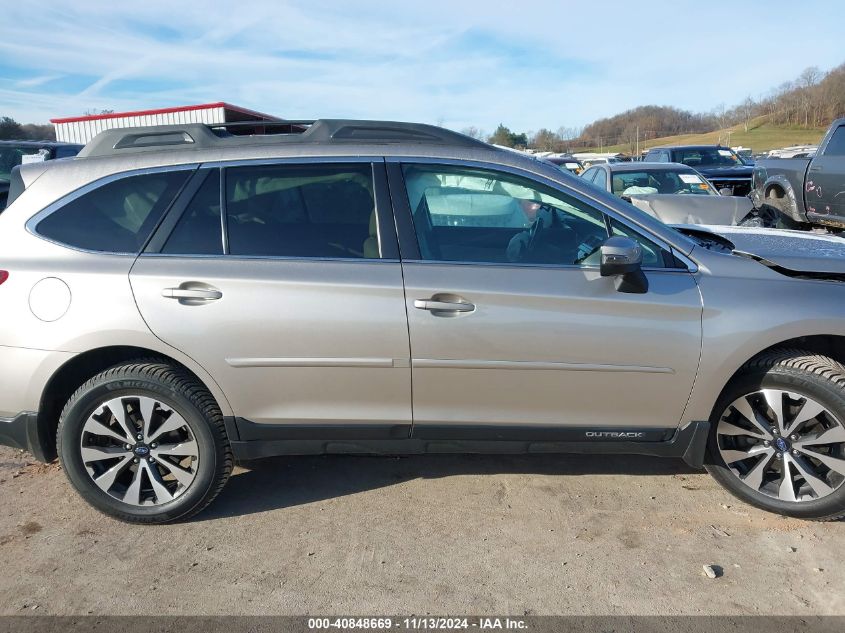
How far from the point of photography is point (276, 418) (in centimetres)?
310

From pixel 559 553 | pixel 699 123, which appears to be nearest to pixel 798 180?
pixel 559 553

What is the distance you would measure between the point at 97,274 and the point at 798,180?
942 cm

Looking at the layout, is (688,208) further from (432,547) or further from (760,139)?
(760,139)

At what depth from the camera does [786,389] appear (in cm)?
301

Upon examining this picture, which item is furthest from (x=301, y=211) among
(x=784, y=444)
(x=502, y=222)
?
(x=784, y=444)

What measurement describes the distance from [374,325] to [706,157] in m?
14.8

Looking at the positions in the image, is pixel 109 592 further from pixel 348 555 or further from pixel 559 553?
pixel 559 553

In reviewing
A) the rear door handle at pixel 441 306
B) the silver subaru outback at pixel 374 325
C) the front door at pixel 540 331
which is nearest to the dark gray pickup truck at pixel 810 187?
the silver subaru outback at pixel 374 325

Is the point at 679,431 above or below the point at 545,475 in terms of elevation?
above

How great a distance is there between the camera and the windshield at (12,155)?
999 centimetres

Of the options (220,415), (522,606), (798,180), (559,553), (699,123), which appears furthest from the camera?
(699,123)

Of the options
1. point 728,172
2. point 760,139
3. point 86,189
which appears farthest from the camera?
point 760,139

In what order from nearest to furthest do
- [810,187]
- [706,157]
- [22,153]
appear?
[810,187]
[22,153]
[706,157]

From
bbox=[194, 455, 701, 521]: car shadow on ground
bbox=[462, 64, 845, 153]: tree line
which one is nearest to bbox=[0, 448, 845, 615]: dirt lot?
bbox=[194, 455, 701, 521]: car shadow on ground
